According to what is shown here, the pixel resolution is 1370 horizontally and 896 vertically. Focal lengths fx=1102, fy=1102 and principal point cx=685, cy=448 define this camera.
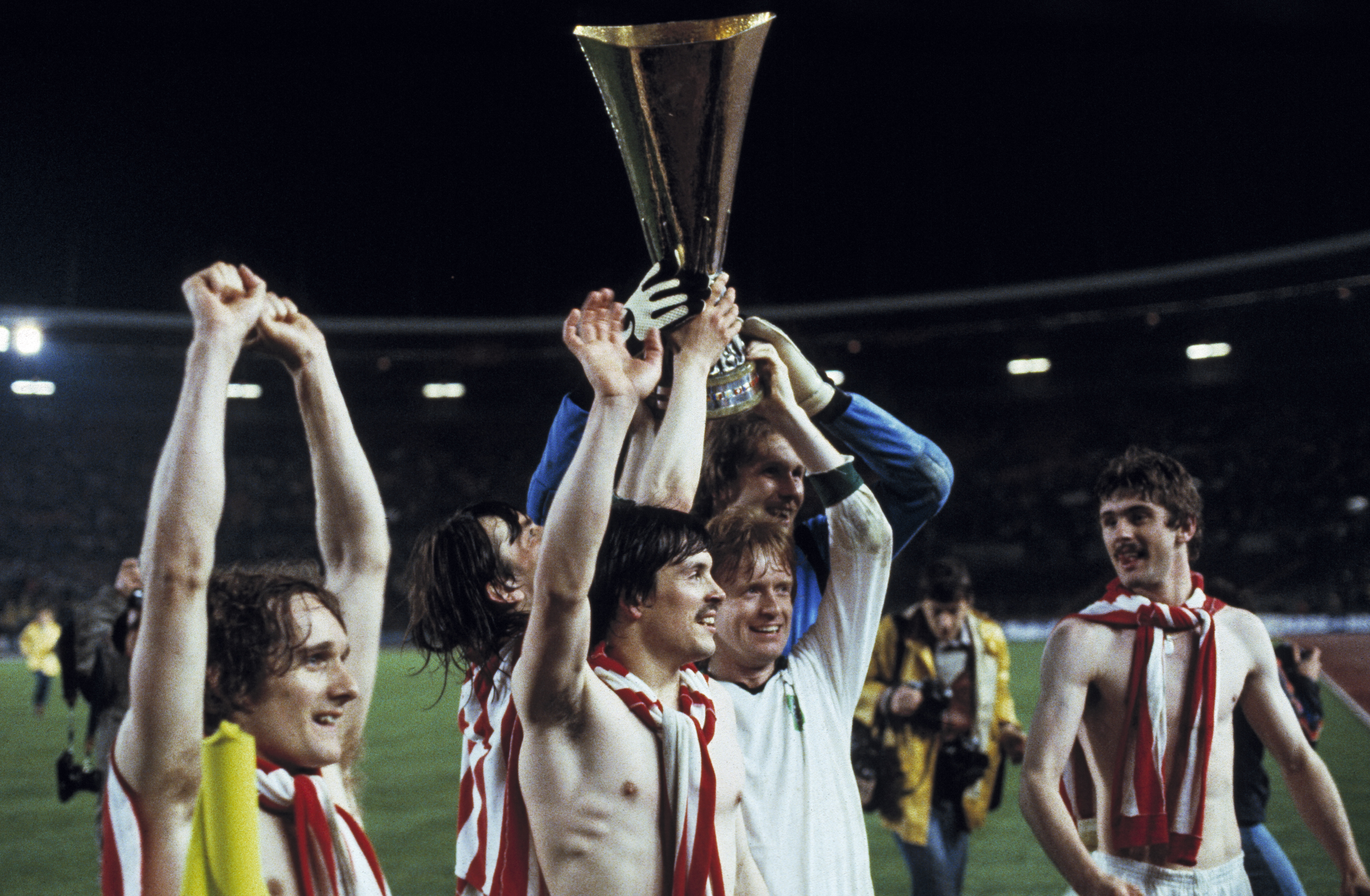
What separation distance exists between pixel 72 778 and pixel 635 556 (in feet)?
17.1

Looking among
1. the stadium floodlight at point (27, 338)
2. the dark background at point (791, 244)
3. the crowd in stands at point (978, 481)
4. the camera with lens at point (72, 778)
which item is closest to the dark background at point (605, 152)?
the dark background at point (791, 244)

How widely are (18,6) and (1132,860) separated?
51.8 ft

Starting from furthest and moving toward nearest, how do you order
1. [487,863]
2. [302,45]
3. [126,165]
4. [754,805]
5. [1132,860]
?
1. [126,165]
2. [302,45]
3. [1132,860]
4. [754,805]
5. [487,863]

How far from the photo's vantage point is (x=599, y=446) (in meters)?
1.80

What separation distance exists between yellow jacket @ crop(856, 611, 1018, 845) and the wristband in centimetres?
269

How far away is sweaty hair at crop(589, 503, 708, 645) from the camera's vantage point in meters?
2.12

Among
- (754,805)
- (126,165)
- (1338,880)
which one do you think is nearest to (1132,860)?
(754,805)

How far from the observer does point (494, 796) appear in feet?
7.54

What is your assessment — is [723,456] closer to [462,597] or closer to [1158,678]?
[462,597]

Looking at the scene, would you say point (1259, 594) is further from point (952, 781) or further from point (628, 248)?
point (952, 781)

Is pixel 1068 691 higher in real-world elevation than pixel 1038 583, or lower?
lower

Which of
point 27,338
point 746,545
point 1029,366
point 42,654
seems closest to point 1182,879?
point 746,545

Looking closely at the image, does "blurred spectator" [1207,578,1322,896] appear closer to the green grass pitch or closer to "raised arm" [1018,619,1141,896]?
"raised arm" [1018,619,1141,896]

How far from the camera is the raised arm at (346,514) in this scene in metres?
2.04
